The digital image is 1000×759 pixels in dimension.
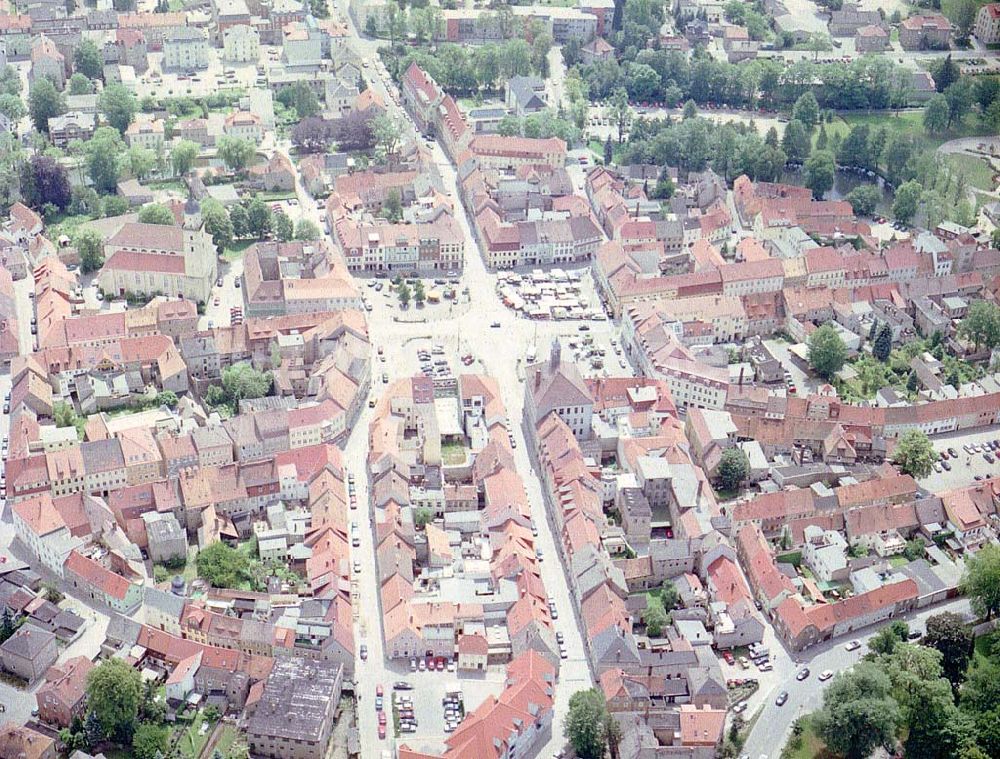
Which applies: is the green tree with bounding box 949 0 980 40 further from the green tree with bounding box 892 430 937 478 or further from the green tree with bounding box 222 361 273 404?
the green tree with bounding box 222 361 273 404

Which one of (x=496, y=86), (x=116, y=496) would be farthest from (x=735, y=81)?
(x=116, y=496)

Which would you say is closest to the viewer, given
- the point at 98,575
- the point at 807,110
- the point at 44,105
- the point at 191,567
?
the point at 98,575

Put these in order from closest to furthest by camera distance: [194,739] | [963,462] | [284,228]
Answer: [194,739] < [963,462] < [284,228]

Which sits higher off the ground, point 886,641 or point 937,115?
point 937,115

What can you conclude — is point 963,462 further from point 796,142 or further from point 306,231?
point 306,231

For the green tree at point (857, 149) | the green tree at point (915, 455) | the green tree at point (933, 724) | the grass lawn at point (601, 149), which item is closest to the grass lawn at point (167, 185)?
the grass lawn at point (601, 149)

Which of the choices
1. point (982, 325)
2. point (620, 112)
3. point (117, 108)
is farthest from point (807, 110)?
point (117, 108)
